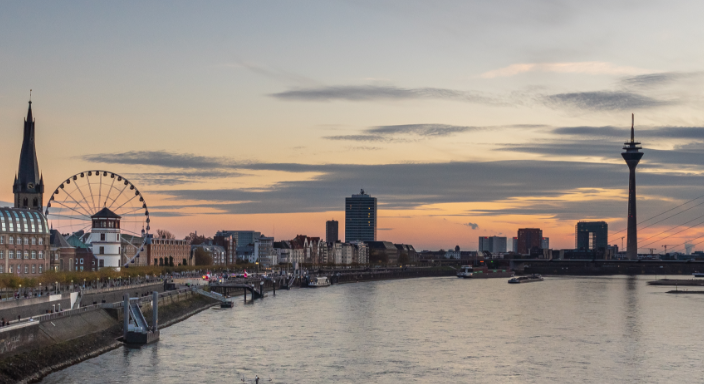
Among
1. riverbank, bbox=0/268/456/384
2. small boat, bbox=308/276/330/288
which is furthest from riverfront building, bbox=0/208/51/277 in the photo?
small boat, bbox=308/276/330/288

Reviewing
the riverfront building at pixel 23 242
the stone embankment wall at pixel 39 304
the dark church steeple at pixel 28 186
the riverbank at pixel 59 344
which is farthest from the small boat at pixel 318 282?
the riverbank at pixel 59 344

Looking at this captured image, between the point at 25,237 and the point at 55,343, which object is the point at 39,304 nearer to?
the point at 55,343

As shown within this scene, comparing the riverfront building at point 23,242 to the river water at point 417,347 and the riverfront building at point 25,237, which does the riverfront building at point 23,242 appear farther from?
the river water at point 417,347

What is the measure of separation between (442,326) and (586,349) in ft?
62.9

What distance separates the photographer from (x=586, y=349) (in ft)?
231

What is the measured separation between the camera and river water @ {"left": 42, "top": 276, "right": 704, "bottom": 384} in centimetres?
5556

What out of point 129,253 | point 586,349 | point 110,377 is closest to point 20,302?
point 110,377

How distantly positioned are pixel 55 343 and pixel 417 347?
1148 inches

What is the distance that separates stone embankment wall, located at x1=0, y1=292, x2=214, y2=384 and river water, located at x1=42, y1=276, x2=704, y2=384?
49.3 inches

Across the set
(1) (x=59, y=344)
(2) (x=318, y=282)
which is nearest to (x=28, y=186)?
(2) (x=318, y=282)

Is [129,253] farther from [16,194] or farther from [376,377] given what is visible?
[376,377]

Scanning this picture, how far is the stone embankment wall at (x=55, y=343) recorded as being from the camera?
1927 inches

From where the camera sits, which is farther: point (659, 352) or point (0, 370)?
point (659, 352)

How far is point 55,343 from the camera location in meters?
56.3
